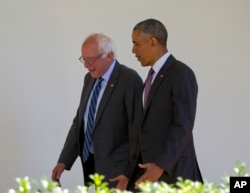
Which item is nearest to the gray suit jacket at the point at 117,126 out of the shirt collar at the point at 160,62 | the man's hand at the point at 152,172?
the shirt collar at the point at 160,62

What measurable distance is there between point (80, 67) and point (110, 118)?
55.5 inches

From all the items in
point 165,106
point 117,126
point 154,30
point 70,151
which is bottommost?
point 70,151

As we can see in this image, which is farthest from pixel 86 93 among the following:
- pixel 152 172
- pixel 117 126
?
pixel 152 172

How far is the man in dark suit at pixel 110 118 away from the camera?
3107 mm

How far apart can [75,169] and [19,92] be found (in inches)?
29.5

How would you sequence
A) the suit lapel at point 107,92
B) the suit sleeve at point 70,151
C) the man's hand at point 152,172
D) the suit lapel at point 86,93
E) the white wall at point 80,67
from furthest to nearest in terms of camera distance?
the white wall at point 80,67, the suit sleeve at point 70,151, the suit lapel at point 86,93, the suit lapel at point 107,92, the man's hand at point 152,172

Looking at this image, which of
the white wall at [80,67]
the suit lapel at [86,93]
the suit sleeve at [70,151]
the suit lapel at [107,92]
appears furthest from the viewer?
the white wall at [80,67]

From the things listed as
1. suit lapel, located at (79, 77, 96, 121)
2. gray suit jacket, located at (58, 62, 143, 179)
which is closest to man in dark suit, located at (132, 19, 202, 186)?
gray suit jacket, located at (58, 62, 143, 179)

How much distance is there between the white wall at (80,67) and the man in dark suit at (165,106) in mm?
1574

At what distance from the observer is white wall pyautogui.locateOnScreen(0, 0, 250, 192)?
4328mm

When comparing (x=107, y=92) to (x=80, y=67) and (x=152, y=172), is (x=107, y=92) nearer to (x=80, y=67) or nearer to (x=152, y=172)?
(x=152, y=172)

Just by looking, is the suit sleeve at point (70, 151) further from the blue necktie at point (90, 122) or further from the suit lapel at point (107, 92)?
the suit lapel at point (107, 92)

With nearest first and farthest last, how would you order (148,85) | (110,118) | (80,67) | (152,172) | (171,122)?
1. (152,172)
2. (171,122)
3. (148,85)
4. (110,118)
5. (80,67)

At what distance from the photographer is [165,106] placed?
9.45 ft
